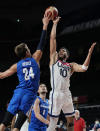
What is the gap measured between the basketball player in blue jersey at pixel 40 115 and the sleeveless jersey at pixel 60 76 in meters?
0.31

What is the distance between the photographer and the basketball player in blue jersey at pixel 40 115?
562 centimetres

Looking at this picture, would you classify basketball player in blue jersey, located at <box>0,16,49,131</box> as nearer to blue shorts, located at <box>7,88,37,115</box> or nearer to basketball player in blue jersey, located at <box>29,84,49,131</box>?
blue shorts, located at <box>7,88,37,115</box>

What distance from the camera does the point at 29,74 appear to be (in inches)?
177

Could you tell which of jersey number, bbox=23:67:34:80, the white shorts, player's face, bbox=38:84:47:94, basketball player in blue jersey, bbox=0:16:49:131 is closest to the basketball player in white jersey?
the white shorts

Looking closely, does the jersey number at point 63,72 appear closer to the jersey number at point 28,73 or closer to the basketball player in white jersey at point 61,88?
the basketball player in white jersey at point 61,88

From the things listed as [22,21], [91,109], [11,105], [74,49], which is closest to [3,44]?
[22,21]

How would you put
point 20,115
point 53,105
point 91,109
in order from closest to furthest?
point 20,115 → point 53,105 → point 91,109

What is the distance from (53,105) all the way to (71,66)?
951mm

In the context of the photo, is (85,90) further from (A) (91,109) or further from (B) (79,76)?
(A) (91,109)

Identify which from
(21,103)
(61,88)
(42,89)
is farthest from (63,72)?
(21,103)

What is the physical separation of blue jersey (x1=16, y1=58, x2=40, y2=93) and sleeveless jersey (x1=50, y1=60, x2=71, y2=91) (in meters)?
1.40

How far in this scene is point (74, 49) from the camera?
Answer: 18875 millimetres

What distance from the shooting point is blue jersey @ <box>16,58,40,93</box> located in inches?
177

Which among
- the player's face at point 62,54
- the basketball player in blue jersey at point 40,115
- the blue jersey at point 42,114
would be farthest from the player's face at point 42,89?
the player's face at point 62,54
